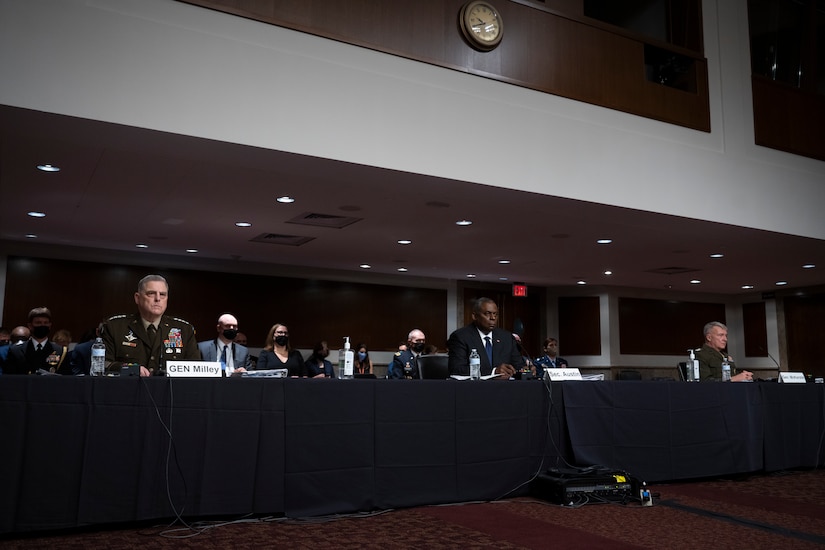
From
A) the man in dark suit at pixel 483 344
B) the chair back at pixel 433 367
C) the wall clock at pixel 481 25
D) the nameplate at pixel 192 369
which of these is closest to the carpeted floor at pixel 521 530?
the nameplate at pixel 192 369

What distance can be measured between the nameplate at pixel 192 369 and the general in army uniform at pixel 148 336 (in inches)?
17.3

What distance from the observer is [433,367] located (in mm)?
5547

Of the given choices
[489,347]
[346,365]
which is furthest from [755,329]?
[346,365]

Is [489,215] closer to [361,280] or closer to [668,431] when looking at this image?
[668,431]

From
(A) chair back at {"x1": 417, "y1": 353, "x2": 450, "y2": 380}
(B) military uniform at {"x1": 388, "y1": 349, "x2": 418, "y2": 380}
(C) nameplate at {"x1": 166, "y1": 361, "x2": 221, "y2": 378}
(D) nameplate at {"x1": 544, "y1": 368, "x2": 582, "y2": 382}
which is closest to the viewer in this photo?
(C) nameplate at {"x1": 166, "y1": 361, "x2": 221, "y2": 378}

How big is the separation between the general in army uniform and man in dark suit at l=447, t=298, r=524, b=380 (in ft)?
6.55

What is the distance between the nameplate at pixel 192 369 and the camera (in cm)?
352

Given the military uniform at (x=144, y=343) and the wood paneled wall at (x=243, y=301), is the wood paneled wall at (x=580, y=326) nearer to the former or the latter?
the wood paneled wall at (x=243, y=301)

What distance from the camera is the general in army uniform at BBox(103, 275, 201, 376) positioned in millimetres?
4004

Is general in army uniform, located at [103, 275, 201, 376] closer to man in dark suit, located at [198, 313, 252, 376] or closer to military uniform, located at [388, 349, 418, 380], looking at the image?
man in dark suit, located at [198, 313, 252, 376]

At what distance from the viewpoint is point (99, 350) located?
3613 millimetres

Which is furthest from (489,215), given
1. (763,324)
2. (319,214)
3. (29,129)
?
(763,324)

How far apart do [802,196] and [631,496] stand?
564 centimetres

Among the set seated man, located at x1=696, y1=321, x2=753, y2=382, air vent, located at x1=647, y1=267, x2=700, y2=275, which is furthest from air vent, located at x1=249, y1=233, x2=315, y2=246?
air vent, located at x1=647, y1=267, x2=700, y2=275
